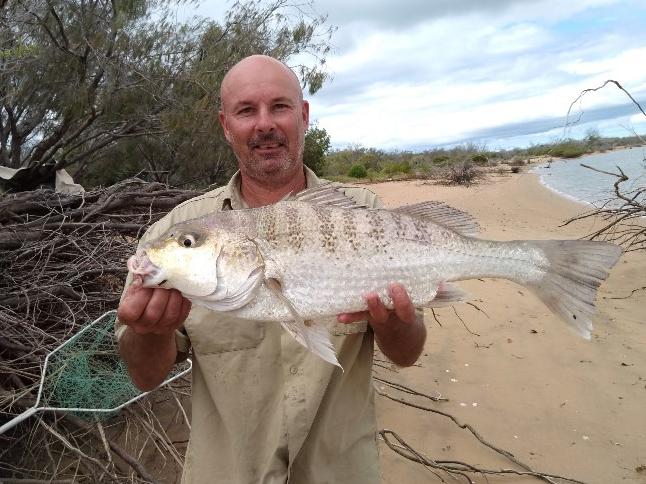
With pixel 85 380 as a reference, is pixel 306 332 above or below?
above

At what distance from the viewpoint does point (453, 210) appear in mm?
2656

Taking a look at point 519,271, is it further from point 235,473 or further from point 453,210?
point 235,473

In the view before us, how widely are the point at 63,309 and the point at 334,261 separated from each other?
367 cm

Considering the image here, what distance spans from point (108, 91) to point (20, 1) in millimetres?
2092

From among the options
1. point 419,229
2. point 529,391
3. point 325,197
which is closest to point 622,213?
point 529,391

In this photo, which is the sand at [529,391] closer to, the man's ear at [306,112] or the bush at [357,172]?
the man's ear at [306,112]

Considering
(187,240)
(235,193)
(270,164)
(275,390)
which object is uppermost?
(270,164)

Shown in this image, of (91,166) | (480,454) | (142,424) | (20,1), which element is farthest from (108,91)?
(480,454)

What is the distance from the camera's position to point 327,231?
2.34m

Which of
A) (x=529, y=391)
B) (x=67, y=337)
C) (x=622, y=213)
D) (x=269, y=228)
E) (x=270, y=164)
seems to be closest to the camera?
(x=269, y=228)

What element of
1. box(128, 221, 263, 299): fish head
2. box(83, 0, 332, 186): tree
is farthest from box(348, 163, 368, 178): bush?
box(128, 221, 263, 299): fish head

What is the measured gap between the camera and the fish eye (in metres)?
2.18

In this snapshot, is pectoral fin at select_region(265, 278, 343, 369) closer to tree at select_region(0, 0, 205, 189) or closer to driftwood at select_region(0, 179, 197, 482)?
driftwood at select_region(0, 179, 197, 482)

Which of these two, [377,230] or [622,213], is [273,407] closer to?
[377,230]
